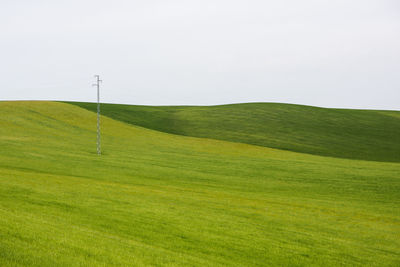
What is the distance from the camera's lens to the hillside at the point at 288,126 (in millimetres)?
45750

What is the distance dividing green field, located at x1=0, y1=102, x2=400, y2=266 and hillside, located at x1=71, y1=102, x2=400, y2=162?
0.49 m

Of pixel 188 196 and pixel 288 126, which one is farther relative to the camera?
pixel 288 126

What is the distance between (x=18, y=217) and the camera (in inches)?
440

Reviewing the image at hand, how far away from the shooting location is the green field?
10516 millimetres

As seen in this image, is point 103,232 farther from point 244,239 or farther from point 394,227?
point 394,227

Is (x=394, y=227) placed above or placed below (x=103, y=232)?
below

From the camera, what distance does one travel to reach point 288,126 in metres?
56.5

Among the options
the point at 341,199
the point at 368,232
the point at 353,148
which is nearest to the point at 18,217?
the point at 368,232

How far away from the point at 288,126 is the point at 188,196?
130 feet

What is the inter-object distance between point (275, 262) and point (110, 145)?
29672 mm

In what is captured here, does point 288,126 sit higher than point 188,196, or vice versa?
point 288,126

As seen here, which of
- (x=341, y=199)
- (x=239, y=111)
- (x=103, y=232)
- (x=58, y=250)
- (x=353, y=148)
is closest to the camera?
(x=58, y=250)

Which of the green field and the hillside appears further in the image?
the hillside

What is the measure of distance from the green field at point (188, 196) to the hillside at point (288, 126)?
49cm
